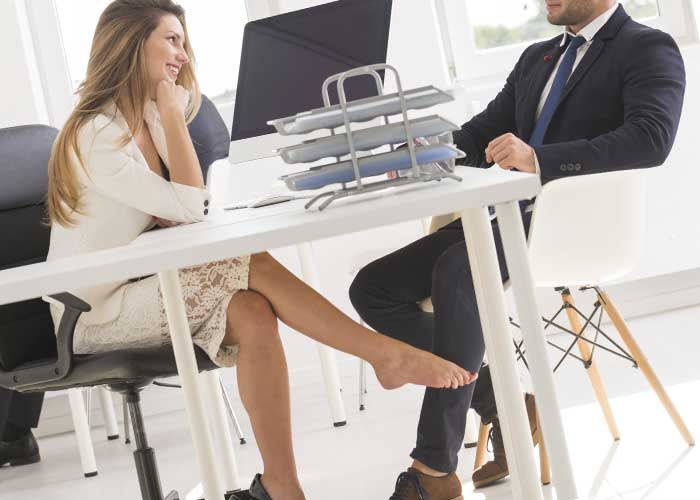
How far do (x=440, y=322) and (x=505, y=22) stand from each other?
250 centimetres

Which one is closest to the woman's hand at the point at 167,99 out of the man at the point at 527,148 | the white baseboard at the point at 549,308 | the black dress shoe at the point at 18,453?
the man at the point at 527,148

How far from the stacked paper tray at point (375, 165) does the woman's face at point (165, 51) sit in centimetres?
86

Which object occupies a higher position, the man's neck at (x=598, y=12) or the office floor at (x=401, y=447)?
the man's neck at (x=598, y=12)

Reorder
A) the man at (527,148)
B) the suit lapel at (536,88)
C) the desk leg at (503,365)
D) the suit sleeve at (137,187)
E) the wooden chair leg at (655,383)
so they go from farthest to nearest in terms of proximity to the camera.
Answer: the suit lapel at (536,88) → the wooden chair leg at (655,383) → the man at (527,148) → the suit sleeve at (137,187) → the desk leg at (503,365)

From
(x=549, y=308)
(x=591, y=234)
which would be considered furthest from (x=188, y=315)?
(x=549, y=308)

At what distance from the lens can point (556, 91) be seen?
97.3 inches

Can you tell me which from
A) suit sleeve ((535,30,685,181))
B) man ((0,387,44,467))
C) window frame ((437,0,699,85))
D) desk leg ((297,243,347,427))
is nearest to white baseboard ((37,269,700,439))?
man ((0,387,44,467))

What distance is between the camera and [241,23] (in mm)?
4273

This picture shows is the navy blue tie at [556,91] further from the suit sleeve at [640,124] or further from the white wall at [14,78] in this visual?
the white wall at [14,78]

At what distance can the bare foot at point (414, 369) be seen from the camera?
1.79 meters

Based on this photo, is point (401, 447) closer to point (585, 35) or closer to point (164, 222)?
point (164, 222)

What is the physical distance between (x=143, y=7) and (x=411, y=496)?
1.16 metres

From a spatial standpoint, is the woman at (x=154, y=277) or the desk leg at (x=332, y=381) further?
the desk leg at (x=332, y=381)

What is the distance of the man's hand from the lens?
6.48ft
